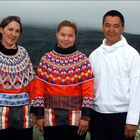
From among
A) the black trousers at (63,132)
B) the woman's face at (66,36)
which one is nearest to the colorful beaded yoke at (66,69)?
the woman's face at (66,36)

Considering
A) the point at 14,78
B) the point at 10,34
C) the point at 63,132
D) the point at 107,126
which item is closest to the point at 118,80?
the point at 107,126

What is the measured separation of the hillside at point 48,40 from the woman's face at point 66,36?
100 meters

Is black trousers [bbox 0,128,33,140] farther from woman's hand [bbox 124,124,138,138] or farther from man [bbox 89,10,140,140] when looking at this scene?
woman's hand [bbox 124,124,138,138]

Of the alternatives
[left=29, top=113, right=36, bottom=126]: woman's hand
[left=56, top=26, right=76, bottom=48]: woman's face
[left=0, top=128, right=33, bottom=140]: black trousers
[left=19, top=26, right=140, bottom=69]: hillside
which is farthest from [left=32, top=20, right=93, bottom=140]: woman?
[left=19, top=26, right=140, bottom=69]: hillside

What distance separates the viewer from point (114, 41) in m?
6.25

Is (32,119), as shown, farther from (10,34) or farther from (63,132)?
(10,34)

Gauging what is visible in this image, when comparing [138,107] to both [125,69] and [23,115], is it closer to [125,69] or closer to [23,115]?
[125,69]

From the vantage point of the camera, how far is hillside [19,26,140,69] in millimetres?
121750

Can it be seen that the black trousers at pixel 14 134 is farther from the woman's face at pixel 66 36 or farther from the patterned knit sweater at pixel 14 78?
the woman's face at pixel 66 36

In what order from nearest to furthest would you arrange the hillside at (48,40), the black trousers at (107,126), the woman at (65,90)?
the woman at (65,90) → the black trousers at (107,126) → the hillside at (48,40)

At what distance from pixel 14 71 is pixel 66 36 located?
0.93 metres

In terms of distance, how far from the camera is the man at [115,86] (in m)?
6.02

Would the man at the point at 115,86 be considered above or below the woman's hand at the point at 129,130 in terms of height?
above

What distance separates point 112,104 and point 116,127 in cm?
36
